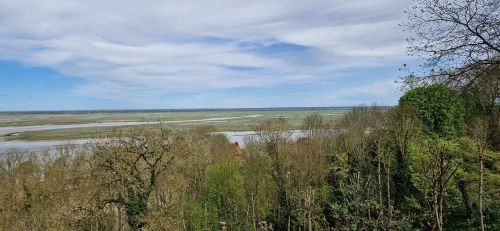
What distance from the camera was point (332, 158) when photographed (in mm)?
42938

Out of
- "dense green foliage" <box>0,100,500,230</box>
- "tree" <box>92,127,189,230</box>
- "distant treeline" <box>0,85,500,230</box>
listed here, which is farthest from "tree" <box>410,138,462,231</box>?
"tree" <box>92,127,189,230</box>

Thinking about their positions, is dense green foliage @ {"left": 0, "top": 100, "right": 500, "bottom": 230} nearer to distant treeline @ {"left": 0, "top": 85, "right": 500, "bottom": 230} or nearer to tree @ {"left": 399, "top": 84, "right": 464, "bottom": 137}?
distant treeline @ {"left": 0, "top": 85, "right": 500, "bottom": 230}

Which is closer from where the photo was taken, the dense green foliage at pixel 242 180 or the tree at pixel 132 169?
the tree at pixel 132 169

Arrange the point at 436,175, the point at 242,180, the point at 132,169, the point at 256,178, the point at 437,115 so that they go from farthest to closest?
1. the point at 256,178
2. the point at 242,180
3. the point at 437,115
4. the point at 132,169
5. the point at 436,175

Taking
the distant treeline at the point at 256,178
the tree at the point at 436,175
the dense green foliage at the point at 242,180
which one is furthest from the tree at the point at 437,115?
the tree at the point at 436,175

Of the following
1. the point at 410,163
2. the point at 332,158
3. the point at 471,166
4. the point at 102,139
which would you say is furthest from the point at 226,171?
the point at 471,166

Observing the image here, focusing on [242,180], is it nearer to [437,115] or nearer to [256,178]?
[256,178]

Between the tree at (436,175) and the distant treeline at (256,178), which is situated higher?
the tree at (436,175)

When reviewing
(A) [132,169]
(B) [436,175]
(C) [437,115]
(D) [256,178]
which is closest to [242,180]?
(D) [256,178]

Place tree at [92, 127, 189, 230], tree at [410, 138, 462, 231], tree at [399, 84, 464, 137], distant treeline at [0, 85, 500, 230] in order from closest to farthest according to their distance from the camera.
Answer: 1. tree at [410, 138, 462, 231]
2. tree at [92, 127, 189, 230]
3. distant treeline at [0, 85, 500, 230]
4. tree at [399, 84, 464, 137]

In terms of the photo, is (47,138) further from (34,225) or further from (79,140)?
(34,225)

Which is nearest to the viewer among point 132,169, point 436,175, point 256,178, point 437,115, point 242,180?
point 436,175

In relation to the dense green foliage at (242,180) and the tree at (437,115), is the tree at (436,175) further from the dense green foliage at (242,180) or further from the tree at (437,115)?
the tree at (437,115)

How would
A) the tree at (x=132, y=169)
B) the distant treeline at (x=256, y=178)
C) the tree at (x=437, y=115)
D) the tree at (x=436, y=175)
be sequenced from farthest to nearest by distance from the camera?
the tree at (x=437, y=115)
the distant treeline at (x=256, y=178)
the tree at (x=132, y=169)
the tree at (x=436, y=175)
